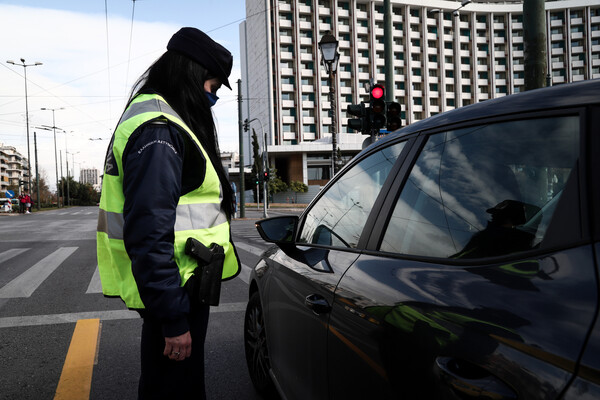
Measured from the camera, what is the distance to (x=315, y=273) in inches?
70.7

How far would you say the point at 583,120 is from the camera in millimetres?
945

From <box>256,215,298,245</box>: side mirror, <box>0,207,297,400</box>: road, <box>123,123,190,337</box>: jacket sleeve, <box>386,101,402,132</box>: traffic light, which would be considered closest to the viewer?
<box>123,123,190,337</box>: jacket sleeve

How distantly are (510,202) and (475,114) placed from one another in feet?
1.00

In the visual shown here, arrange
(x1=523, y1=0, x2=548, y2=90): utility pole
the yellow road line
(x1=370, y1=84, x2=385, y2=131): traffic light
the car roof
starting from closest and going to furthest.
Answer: the car roof < the yellow road line < (x1=523, y1=0, x2=548, y2=90): utility pole < (x1=370, y1=84, x2=385, y2=131): traffic light

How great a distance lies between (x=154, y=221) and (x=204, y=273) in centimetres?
30

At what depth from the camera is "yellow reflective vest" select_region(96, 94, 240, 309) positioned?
1.60 metres

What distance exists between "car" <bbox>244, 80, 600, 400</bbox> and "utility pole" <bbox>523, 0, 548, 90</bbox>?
3776mm

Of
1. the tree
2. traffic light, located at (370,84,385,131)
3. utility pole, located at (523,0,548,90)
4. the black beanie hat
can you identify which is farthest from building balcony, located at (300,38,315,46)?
the black beanie hat

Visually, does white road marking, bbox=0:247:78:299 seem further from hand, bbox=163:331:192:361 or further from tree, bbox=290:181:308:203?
tree, bbox=290:181:308:203

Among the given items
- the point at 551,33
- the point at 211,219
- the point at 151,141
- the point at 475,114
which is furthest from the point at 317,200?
the point at 551,33

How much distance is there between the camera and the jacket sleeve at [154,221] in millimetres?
1492

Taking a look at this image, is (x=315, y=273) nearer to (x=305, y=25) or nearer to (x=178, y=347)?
(x=178, y=347)

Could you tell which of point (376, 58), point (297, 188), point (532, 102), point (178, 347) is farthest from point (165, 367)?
point (376, 58)

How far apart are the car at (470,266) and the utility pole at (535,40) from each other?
3776 mm
